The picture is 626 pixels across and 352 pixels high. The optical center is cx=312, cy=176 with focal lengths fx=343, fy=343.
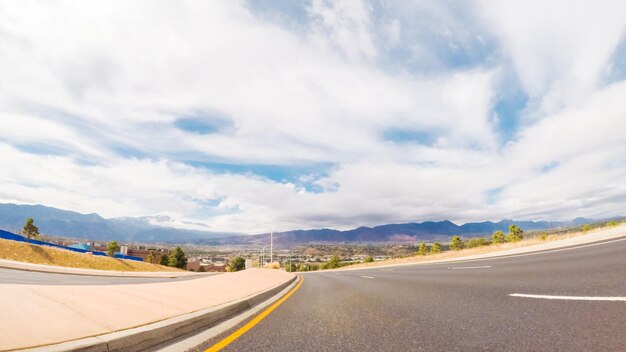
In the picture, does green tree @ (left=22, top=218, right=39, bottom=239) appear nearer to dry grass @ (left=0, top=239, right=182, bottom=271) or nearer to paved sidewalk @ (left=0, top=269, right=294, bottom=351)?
dry grass @ (left=0, top=239, right=182, bottom=271)

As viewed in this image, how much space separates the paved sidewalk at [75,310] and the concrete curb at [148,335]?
15cm

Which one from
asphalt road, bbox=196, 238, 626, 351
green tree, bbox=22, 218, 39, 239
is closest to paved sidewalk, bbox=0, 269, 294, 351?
asphalt road, bbox=196, 238, 626, 351

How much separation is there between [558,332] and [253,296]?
6777 mm

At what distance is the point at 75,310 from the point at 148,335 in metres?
0.94

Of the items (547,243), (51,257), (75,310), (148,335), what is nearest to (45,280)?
(75,310)

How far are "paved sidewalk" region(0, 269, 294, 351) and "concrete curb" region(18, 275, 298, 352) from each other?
0.15 metres

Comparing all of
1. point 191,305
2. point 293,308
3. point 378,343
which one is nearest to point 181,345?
point 191,305

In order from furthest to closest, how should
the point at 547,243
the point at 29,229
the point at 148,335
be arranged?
the point at 29,229 < the point at 547,243 < the point at 148,335

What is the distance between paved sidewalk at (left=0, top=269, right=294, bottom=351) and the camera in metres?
3.27

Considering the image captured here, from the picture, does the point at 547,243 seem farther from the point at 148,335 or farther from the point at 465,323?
the point at 148,335

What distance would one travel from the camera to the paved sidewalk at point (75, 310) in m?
3.27

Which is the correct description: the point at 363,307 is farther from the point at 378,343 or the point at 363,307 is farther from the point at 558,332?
the point at 558,332

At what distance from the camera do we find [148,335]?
407 cm

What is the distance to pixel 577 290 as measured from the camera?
6367 millimetres
